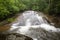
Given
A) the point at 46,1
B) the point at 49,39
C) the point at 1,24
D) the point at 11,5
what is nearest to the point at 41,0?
the point at 46,1

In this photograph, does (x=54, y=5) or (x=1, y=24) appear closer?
(x=1, y=24)

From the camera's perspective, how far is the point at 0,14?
66.2 ft

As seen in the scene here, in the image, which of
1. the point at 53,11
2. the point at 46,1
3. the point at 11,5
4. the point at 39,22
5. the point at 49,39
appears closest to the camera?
the point at 49,39

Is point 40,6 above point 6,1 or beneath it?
beneath

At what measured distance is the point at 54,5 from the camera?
25500 millimetres

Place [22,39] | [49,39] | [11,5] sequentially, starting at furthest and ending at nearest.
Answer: [11,5]
[49,39]
[22,39]

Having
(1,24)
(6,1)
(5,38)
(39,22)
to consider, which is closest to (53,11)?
(39,22)

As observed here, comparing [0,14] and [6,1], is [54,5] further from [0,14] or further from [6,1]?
[0,14]

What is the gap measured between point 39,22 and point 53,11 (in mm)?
6283

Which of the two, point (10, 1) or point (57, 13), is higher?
point (10, 1)

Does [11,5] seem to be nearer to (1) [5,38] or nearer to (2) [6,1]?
(2) [6,1]

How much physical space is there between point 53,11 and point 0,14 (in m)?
9.87

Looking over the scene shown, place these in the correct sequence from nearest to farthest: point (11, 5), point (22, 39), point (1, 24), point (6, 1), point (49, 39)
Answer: point (22, 39) < point (49, 39) < point (1, 24) < point (6, 1) < point (11, 5)

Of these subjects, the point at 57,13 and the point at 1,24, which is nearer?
the point at 1,24
